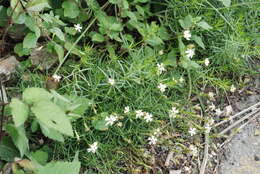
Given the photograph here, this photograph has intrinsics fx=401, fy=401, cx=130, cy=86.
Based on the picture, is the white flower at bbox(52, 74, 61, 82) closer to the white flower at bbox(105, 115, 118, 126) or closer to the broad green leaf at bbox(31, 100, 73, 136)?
the white flower at bbox(105, 115, 118, 126)

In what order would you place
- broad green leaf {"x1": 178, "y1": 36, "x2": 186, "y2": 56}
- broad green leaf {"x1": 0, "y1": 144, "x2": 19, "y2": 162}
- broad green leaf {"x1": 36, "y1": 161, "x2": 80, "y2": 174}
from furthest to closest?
broad green leaf {"x1": 178, "y1": 36, "x2": 186, "y2": 56}
broad green leaf {"x1": 0, "y1": 144, "x2": 19, "y2": 162}
broad green leaf {"x1": 36, "y1": 161, "x2": 80, "y2": 174}

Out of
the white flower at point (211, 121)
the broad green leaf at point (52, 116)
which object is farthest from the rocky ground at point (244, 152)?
the broad green leaf at point (52, 116)

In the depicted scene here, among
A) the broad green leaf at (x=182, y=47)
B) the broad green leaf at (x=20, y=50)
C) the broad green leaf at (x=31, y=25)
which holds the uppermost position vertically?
the broad green leaf at (x=31, y=25)

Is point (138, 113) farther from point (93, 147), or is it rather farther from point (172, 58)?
point (172, 58)

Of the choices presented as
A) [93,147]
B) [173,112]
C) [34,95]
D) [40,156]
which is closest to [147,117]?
[173,112]

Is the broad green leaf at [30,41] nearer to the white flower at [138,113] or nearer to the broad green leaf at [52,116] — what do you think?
the white flower at [138,113]

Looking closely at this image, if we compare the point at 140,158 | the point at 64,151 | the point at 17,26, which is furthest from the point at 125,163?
the point at 17,26

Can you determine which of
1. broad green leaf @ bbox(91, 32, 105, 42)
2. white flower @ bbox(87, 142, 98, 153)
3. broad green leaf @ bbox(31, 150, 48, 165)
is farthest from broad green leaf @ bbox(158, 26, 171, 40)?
broad green leaf @ bbox(31, 150, 48, 165)
